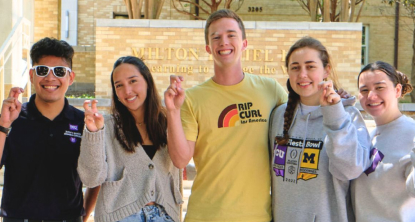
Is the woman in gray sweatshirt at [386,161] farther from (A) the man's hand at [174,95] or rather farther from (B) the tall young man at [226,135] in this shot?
(A) the man's hand at [174,95]

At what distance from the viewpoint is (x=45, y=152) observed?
9.49ft

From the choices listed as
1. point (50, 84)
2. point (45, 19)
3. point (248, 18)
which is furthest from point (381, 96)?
point (248, 18)

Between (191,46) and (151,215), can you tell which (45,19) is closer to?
(191,46)

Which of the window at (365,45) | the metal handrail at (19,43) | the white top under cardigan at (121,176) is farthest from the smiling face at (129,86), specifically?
the window at (365,45)

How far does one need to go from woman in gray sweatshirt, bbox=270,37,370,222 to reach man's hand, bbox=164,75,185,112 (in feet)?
1.99

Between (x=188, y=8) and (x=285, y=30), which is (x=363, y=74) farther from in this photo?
(x=188, y=8)

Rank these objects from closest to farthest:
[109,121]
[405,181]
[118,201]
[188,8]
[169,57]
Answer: [405,181]
[118,201]
[109,121]
[169,57]
[188,8]

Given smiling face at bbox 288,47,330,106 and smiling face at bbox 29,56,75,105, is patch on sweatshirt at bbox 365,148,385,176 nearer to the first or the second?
smiling face at bbox 288,47,330,106

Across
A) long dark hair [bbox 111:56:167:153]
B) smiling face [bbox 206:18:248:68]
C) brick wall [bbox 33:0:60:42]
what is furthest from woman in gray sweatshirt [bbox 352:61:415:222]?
brick wall [bbox 33:0:60:42]

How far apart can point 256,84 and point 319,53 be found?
1.49 feet

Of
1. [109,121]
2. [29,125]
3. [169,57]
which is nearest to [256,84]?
[109,121]

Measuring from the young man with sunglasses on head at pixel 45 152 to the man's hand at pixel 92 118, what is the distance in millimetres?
Result: 519

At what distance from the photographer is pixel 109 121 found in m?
2.81

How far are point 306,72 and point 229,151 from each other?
633 mm
